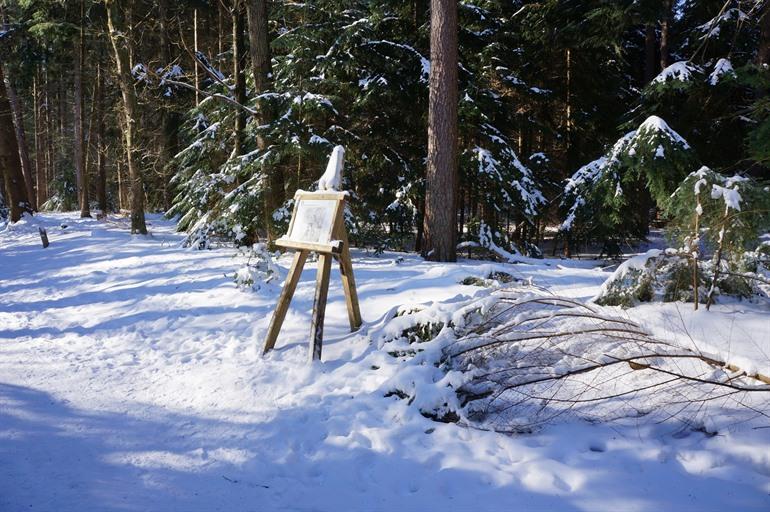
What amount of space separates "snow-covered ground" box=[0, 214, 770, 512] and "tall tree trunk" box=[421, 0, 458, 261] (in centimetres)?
193

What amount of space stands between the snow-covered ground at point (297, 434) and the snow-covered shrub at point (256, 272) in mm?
365

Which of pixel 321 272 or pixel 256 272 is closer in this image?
pixel 321 272

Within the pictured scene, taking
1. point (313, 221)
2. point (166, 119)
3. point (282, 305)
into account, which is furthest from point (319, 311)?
point (166, 119)

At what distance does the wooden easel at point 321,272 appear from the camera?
439cm

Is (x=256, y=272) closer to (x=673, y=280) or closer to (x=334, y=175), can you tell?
(x=334, y=175)

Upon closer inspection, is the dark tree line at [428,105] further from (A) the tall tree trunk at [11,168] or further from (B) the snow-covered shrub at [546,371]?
(B) the snow-covered shrub at [546,371]

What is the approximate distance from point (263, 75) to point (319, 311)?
276 inches

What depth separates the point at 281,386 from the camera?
13.3ft

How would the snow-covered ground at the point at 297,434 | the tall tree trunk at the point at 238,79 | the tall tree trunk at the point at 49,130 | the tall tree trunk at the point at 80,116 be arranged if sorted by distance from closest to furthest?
the snow-covered ground at the point at 297,434 → the tall tree trunk at the point at 238,79 → the tall tree trunk at the point at 80,116 → the tall tree trunk at the point at 49,130

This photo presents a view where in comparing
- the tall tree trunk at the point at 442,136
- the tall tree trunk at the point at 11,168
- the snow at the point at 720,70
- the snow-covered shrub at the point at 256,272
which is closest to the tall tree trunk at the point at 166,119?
the tall tree trunk at the point at 11,168

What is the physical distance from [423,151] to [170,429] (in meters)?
8.96

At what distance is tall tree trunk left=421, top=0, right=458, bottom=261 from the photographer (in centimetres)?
746

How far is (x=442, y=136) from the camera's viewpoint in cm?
763

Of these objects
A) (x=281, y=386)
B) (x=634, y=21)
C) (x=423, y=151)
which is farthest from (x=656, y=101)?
(x=281, y=386)
